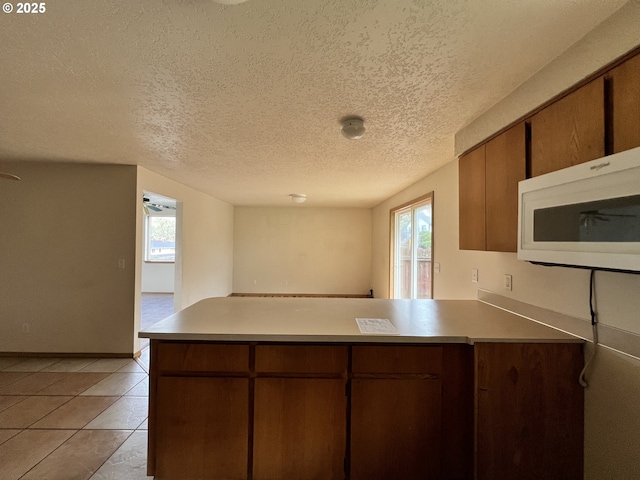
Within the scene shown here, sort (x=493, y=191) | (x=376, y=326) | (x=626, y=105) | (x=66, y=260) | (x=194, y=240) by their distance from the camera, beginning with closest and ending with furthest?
(x=626, y=105) → (x=376, y=326) → (x=493, y=191) → (x=66, y=260) → (x=194, y=240)

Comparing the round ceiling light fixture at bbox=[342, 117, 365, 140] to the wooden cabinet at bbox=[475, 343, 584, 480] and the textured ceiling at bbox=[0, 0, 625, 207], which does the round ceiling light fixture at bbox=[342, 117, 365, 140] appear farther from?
the wooden cabinet at bbox=[475, 343, 584, 480]

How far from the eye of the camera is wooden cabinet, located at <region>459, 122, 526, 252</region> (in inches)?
60.4

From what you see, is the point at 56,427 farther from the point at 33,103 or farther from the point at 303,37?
the point at 303,37

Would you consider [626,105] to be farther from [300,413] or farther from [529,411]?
[300,413]

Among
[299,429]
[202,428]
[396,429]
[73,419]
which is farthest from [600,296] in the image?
[73,419]

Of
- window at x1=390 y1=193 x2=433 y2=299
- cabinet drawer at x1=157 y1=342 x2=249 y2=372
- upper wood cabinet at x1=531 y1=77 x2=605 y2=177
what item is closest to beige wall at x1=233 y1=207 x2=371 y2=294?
window at x1=390 y1=193 x2=433 y2=299

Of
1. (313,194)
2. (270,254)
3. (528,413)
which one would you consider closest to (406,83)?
(528,413)

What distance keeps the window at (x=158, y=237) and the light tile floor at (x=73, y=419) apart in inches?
188

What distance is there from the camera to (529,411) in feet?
4.68

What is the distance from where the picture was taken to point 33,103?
180 centimetres

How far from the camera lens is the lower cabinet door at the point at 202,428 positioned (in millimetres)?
1491

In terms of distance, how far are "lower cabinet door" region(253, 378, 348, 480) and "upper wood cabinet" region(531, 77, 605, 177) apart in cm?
150

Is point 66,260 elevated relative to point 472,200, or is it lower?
lower

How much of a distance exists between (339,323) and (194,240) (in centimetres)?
409
